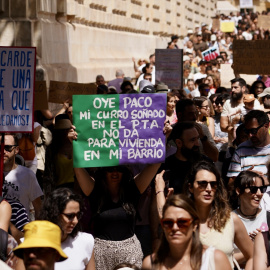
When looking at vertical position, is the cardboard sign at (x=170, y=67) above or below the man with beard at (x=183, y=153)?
above

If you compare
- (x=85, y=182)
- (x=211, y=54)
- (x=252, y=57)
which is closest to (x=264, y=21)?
(x=211, y=54)

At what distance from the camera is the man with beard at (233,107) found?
11844 millimetres

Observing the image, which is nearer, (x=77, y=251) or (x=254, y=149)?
(x=77, y=251)

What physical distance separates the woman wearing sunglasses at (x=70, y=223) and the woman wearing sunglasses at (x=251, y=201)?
4.73ft

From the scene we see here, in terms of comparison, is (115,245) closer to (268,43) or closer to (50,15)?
(268,43)

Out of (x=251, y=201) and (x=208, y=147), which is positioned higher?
(x=208, y=147)

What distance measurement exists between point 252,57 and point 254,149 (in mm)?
6132

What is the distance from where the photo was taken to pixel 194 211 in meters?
5.61

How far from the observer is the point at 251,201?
24.5ft

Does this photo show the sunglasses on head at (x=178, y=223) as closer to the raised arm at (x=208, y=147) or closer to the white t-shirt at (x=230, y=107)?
the raised arm at (x=208, y=147)

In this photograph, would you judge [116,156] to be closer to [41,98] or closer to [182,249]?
[182,249]

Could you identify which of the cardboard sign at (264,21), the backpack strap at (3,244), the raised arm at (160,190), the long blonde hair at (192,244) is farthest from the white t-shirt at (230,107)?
the cardboard sign at (264,21)

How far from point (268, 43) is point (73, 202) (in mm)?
9084

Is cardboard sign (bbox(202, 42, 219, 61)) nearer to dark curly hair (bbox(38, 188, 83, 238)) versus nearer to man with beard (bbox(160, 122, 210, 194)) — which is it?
man with beard (bbox(160, 122, 210, 194))
